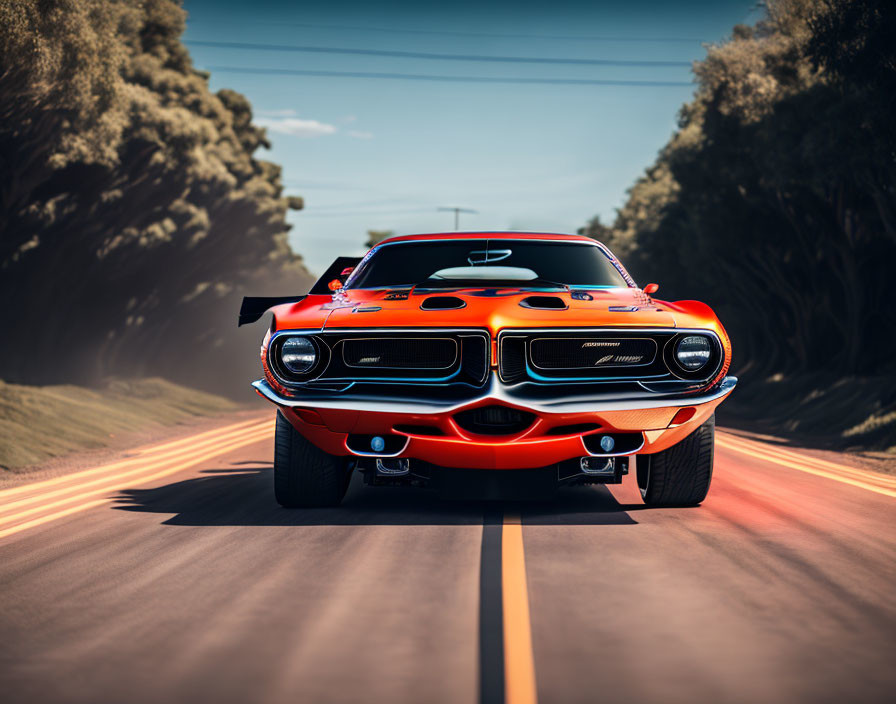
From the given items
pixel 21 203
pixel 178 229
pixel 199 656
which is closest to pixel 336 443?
pixel 199 656

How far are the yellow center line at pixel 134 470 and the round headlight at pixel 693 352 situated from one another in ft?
15.6

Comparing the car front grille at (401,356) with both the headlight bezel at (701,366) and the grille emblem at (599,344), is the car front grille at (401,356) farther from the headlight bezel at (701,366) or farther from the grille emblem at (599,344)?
Result: the headlight bezel at (701,366)

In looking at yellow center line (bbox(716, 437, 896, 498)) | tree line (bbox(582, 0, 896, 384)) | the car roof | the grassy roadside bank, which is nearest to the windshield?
the car roof

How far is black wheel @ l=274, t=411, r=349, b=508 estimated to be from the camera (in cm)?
794

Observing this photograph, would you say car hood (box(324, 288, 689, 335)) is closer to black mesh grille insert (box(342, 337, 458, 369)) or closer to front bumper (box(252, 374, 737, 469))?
black mesh grille insert (box(342, 337, 458, 369))

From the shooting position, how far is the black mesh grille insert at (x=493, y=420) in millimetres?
7270

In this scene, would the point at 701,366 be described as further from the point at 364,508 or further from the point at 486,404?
the point at 364,508

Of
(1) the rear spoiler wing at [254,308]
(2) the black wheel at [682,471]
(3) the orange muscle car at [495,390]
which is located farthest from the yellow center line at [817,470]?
(1) the rear spoiler wing at [254,308]

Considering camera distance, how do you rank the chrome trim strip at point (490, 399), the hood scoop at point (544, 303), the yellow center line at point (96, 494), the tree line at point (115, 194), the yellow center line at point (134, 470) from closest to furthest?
the chrome trim strip at point (490, 399) < the hood scoop at point (544, 303) < the yellow center line at point (96, 494) < the yellow center line at point (134, 470) < the tree line at point (115, 194)

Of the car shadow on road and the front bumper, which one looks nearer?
the front bumper

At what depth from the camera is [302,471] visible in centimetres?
803

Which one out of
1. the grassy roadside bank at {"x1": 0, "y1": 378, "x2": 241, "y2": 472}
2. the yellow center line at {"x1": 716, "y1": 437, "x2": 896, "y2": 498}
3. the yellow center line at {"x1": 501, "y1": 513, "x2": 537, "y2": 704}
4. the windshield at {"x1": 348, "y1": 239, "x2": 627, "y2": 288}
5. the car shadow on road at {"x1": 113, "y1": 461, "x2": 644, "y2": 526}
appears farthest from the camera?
the grassy roadside bank at {"x1": 0, "y1": 378, "x2": 241, "y2": 472}

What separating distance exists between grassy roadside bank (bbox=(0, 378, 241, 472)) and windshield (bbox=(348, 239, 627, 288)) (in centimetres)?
796

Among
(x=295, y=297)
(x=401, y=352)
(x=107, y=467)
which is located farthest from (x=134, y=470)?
(x=401, y=352)
